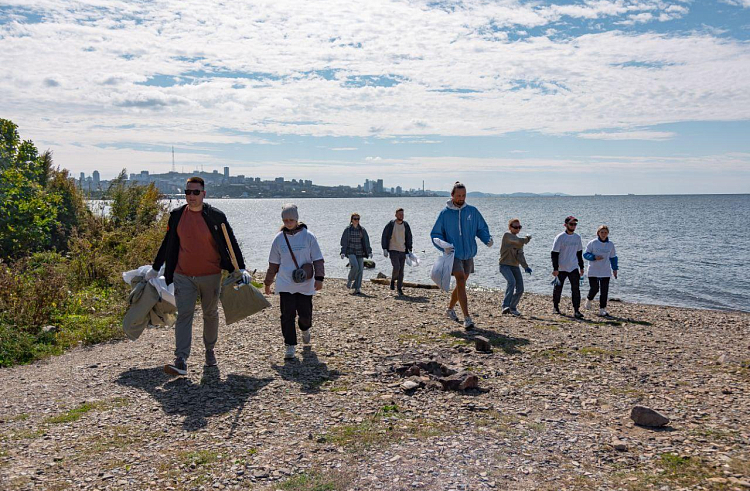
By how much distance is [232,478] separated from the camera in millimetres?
4602

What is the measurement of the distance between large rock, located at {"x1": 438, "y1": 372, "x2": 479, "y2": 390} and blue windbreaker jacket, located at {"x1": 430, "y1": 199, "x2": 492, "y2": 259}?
3440 mm

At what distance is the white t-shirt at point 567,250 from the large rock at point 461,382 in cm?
650

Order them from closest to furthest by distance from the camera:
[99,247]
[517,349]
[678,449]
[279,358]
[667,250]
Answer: [678,449]
[279,358]
[517,349]
[99,247]
[667,250]

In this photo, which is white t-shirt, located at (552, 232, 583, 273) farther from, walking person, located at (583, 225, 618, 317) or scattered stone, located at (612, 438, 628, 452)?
scattered stone, located at (612, 438, 628, 452)

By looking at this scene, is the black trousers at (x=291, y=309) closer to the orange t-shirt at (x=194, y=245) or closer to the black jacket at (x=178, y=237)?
the black jacket at (x=178, y=237)

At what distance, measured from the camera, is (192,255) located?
7184mm

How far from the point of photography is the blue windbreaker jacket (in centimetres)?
1007

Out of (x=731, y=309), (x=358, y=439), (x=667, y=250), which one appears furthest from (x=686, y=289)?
(x=358, y=439)

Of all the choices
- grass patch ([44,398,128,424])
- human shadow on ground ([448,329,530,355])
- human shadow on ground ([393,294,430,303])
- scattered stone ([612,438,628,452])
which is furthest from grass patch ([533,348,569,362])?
human shadow on ground ([393,294,430,303])

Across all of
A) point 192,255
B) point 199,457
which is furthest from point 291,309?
point 199,457

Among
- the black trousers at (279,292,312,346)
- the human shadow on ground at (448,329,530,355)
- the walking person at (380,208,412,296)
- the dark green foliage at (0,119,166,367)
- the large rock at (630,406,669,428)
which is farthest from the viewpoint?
the walking person at (380,208,412,296)

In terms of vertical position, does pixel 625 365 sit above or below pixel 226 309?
below

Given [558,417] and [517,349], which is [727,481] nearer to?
[558,417]

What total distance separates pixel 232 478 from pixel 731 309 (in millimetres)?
21069
